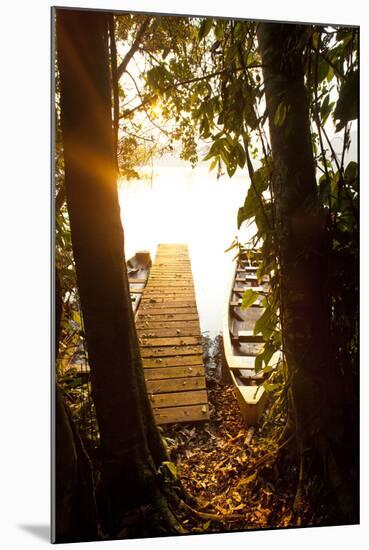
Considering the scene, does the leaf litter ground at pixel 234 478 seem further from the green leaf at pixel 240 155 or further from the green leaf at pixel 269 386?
the green leaf at pixel 240 155

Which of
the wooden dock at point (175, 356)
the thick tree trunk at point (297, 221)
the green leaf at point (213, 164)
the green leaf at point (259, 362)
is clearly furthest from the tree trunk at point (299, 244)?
the wooden dock at point (175, 356)

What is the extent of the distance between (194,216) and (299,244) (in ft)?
1.35

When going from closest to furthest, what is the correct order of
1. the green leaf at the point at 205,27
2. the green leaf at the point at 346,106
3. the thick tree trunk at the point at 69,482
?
the green leaf at the point at 346,106, the thick tree trunk at the point at 69,482, the green leaf at the point at 205,27

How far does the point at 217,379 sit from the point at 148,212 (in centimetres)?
72

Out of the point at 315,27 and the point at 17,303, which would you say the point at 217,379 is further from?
the point at 315,27

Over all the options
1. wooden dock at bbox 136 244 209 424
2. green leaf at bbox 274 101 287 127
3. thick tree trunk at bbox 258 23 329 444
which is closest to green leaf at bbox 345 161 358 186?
thick tree trunk at bbox 258 23 329 444

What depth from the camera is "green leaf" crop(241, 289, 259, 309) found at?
171cm

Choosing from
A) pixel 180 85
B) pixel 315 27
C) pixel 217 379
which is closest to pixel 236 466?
pixel 217 379

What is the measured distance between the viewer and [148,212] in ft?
5.61

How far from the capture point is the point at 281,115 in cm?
173

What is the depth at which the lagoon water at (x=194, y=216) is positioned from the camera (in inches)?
67.4

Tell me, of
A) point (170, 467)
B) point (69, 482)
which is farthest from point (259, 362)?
point (69, 482)

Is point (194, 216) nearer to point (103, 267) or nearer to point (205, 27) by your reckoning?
point (103, 267)

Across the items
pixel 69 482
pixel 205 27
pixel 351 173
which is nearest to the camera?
pixel 69 482
